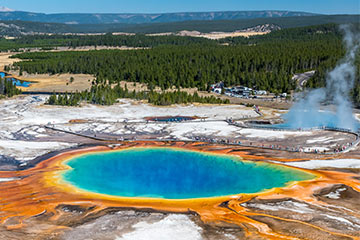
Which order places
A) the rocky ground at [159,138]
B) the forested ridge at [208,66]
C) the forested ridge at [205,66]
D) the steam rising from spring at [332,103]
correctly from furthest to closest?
the forested ridge at [205,66]
the forested ridge at [208,66]
the steam rising from spring at [332,103]
the rocky ground at [159,138]

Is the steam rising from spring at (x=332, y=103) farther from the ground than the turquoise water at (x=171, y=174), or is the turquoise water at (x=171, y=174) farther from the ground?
the steam rising from spring at (x=332, y=103)

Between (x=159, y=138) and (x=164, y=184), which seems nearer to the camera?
(x=164, y=184)

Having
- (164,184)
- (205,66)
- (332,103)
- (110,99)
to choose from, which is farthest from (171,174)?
(205,66)

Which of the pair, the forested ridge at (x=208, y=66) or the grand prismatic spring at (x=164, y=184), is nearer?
the grand prismatic spring at (x=164, y=184)

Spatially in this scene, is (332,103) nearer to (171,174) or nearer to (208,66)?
(208,66)

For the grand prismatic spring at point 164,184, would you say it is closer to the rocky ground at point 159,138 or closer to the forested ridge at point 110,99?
the rocky ground at point 159,138

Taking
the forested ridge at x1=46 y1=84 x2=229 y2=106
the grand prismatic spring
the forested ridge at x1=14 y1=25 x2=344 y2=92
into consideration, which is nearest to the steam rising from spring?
the forested ridge at x1=14 y1=25 x2=344 y2=92

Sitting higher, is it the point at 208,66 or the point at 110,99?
the point at 208,66

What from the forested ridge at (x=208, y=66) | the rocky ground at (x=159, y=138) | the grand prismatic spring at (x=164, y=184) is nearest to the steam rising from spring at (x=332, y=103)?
the forested ridge at (x=208, y=66)
